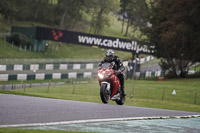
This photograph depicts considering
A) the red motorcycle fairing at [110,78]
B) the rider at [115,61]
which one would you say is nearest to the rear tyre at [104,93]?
the red motorcycle fairing at [110,78]

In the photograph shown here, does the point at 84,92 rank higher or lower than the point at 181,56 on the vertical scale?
lower

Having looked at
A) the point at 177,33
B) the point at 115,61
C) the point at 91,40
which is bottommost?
the point at 115,61

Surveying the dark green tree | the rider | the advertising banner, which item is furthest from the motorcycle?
the advertising banner

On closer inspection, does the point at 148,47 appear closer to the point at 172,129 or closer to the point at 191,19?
the point at 191,19

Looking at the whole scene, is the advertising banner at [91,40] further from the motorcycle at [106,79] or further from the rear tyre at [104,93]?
the rear tyre at [104,93]

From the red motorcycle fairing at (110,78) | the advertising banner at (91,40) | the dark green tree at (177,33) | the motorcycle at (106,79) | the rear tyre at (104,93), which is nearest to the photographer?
the rear tyre at (104,93)

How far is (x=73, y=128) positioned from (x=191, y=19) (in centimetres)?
3634

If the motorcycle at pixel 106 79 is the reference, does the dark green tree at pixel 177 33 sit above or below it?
above

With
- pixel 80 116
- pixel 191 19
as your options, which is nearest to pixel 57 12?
pixel 191 19

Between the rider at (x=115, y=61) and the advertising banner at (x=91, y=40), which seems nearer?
the rider at (x=115, y=61)

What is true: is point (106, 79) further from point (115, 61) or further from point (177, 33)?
point (177, 33)

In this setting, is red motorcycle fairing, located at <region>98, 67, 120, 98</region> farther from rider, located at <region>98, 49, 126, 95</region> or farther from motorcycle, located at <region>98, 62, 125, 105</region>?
rider, located at <region>98, 49, 126, 95</region>

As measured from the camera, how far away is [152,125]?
33.9ft

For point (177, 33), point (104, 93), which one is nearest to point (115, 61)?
point (104, 93)
